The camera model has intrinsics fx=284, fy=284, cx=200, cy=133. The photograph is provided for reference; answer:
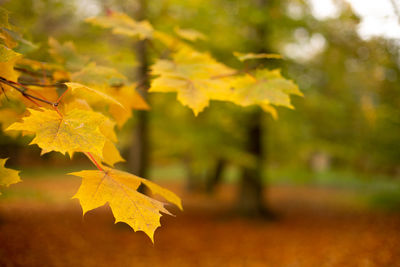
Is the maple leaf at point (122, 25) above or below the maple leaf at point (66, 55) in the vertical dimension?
above

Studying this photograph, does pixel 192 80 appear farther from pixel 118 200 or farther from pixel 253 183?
pixel 253 183

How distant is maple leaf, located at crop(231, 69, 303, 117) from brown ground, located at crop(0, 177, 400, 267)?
279 centimetres

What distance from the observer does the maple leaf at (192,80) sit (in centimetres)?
146

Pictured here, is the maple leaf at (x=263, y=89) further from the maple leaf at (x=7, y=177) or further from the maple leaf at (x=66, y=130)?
the maple leaf at (x=7, y=177)

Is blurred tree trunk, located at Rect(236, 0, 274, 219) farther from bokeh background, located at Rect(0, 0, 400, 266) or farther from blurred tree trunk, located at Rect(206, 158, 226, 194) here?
blurred tree trunk, located at Rect(206, 158, 226, 194)

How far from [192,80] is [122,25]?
2.80 feet

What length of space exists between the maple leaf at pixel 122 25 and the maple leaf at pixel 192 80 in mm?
367

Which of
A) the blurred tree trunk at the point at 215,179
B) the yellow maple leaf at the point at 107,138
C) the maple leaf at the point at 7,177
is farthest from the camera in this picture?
the blurred tree trunk at the point at 215,179

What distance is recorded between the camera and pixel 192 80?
1.57m

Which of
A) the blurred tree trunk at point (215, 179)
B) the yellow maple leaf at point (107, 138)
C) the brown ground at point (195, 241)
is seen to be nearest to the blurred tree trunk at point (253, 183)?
the brown ground at point (195, 241)

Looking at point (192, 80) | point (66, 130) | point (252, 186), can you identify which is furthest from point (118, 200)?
point (252, 186)

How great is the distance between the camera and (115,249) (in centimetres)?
510

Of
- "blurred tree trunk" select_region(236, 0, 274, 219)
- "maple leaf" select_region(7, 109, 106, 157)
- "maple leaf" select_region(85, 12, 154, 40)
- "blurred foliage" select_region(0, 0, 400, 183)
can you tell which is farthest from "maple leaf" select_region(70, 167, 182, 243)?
"blurred tree trunk" select_region(236, 0, 274, 219)

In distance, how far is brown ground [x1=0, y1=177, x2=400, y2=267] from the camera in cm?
427
